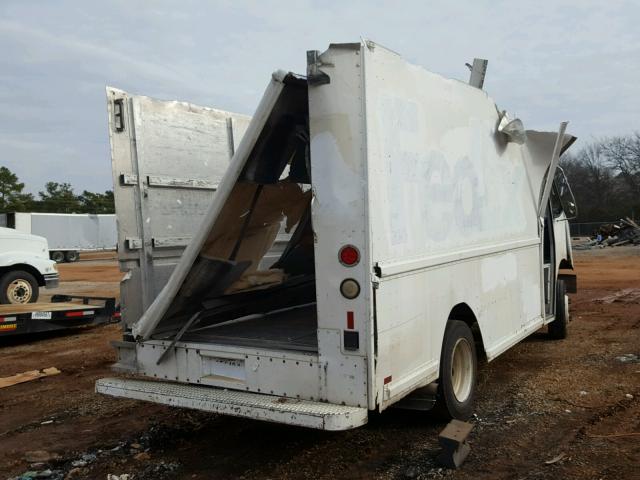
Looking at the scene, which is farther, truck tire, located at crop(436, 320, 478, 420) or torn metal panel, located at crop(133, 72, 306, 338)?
truck tire, located at crop(436, 320, 478, 420)

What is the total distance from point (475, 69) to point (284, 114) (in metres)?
2.41

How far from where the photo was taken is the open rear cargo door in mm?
4980

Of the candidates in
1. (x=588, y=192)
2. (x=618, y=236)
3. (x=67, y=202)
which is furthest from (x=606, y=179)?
(x=67, y=202)

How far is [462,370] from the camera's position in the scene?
508cm

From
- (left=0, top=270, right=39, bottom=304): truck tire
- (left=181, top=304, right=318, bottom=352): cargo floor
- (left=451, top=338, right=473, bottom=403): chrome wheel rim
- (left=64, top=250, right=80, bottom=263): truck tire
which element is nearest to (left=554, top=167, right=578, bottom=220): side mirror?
(left=451, top=338, right=473, bottom=403): chrome wheel rim

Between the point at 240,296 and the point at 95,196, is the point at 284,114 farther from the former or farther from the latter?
the point at 95,196

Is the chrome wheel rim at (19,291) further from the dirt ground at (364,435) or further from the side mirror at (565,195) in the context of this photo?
the side mirror at (565,195)

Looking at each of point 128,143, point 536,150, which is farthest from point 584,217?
point 128,143

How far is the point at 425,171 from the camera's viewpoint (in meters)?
4.36

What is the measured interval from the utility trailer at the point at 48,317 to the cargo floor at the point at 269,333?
17.9ft

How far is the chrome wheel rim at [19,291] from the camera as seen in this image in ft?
38.2

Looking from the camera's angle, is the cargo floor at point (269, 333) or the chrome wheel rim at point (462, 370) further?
the chrome wheel rim at point (462, 370)

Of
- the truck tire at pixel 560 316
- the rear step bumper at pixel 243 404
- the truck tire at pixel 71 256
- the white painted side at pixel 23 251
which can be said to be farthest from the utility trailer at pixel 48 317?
the truck tire at pixel 71 256

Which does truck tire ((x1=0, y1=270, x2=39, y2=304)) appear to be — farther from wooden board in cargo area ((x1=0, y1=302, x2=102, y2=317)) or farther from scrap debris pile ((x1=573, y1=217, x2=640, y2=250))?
scrap debris pile ((x1=573, y1=217, x2=640, y2=250))
